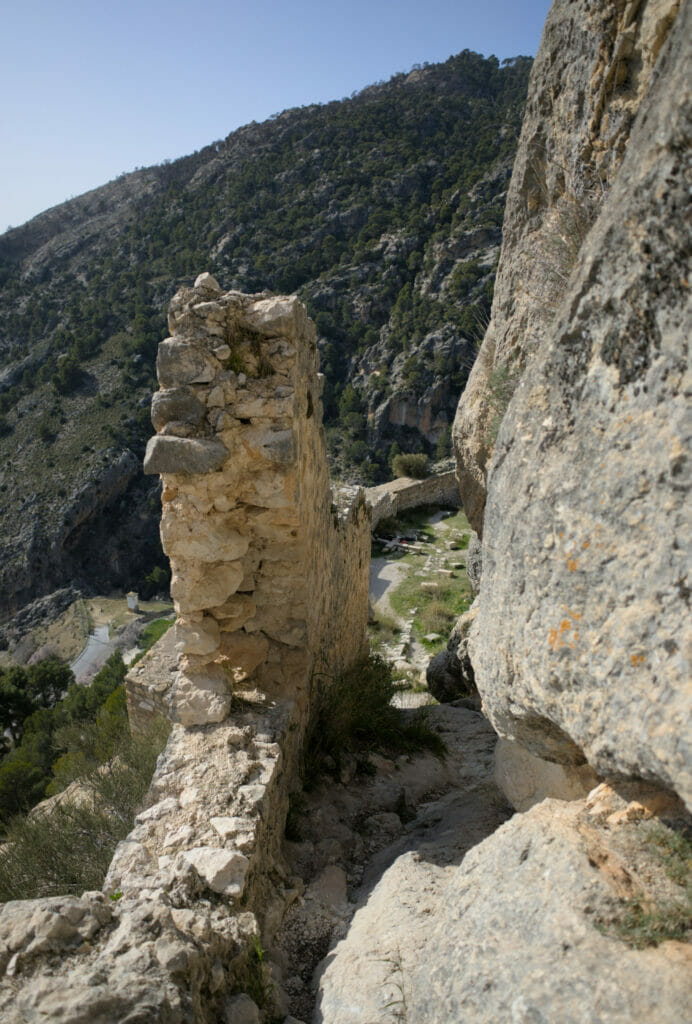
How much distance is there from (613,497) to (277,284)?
4845 centimetres

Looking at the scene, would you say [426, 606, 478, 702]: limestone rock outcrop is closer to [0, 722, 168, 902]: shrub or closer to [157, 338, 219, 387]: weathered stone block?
[0, 722, 168, 902]: shrub

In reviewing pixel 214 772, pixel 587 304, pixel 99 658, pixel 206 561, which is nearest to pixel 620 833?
pixel 587 304

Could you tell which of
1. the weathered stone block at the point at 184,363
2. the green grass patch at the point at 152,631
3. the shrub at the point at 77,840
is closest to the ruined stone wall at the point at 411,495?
the green grass patch at the point at 152,631

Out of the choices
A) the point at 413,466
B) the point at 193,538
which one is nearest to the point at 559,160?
the point at 193,538

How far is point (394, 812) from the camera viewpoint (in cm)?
399

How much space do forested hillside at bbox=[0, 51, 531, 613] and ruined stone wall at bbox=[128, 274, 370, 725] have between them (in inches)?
1097

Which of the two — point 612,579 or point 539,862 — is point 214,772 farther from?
point 612,579

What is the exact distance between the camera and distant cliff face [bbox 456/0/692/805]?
A: 4.60ft

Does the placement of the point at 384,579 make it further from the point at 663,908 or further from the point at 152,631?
the point at 152,631

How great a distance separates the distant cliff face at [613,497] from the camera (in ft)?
4.60

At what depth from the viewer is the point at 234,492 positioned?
11.8 feet

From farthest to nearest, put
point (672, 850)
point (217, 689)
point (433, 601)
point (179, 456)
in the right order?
1. point (433, 601)
2. point (217, 689)
3. point (179, 456)
4. point (672, 850)

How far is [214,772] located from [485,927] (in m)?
1.79

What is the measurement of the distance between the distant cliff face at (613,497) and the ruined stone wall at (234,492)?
1.67 meters
